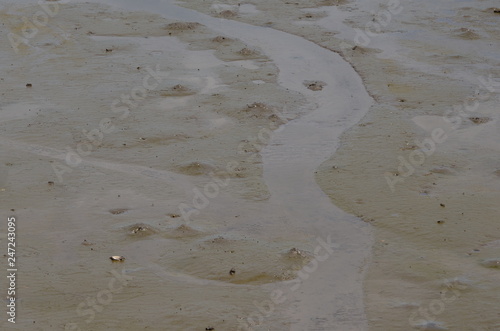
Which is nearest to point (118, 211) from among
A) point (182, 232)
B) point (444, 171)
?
point (182, 232)

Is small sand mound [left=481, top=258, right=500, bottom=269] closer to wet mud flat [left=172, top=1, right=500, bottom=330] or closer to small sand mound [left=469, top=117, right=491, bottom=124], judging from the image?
wet mud flat [left=172, top=1, right=500, bottom=330]

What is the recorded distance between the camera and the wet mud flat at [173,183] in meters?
9.87

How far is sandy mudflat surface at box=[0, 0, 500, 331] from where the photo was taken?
32.6 feet

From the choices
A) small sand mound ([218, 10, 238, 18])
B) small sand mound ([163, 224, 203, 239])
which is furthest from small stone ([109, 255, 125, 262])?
small sand mound ([218, 10, 238, 18])

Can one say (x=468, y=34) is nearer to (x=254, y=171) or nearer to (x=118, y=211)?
(x=254, y=171)

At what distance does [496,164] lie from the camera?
1380 cm

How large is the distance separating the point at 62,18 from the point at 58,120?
26.3 ft

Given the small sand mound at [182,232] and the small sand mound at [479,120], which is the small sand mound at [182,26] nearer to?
the small sand mound at [479,120]

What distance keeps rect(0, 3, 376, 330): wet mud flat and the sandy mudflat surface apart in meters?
0.04

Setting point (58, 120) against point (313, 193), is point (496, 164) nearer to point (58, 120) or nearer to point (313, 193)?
point (313, 193)

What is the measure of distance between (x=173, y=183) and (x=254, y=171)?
1424 mm

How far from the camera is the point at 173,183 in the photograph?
43.3ft

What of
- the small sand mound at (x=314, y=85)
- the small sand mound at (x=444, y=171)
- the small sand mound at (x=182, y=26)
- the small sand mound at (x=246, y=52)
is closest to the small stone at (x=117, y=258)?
the small sand mound at (x=444, y=171)

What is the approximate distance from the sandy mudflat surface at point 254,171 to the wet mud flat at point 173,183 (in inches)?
1.5
